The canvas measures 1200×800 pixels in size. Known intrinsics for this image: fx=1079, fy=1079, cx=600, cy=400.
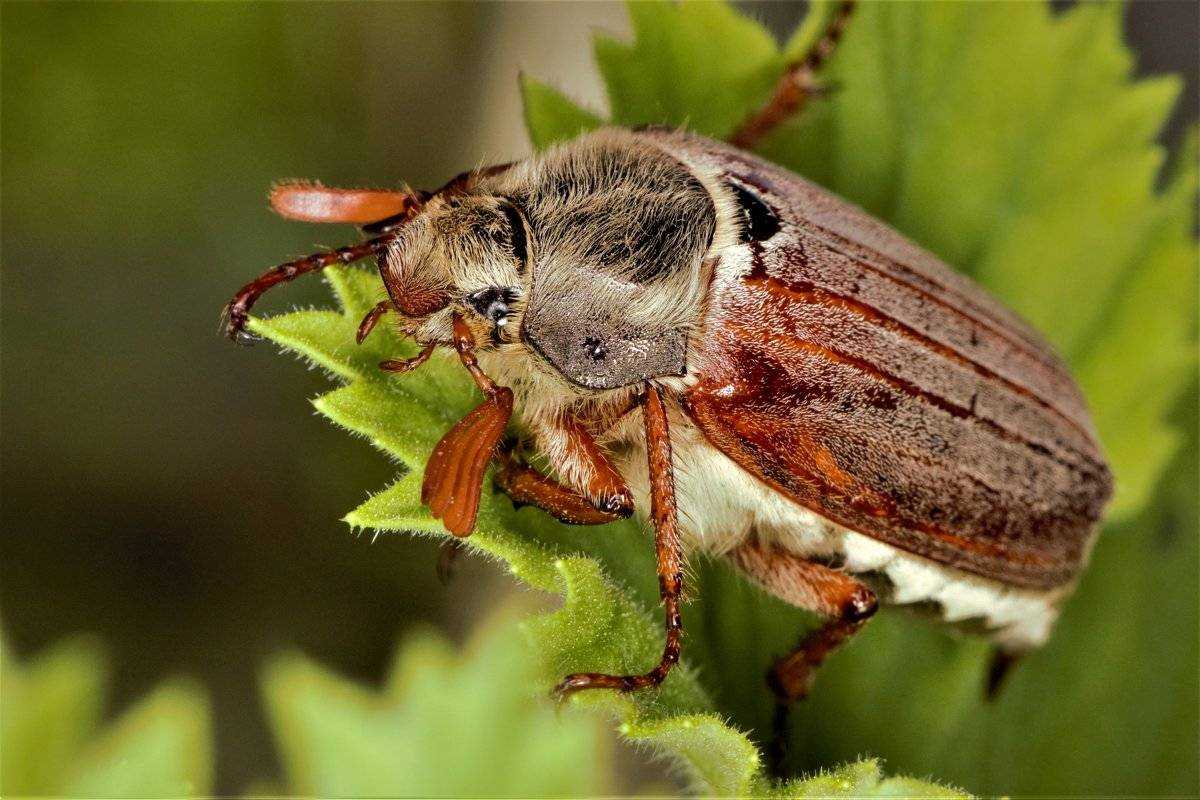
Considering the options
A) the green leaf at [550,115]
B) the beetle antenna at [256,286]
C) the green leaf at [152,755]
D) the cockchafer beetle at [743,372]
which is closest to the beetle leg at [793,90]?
the cockchafer beetle at [743,372]

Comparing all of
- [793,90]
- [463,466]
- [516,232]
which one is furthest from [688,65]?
[463,466]

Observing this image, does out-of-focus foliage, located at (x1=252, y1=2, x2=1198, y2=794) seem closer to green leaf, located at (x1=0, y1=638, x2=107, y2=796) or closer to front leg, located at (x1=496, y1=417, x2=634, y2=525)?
front leg, located at (x1=496, y1=417, x2=634, y2=525)

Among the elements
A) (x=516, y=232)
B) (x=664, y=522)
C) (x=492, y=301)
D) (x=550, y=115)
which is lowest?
(x=664, y=522)

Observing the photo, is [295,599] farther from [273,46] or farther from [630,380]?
[630,380]

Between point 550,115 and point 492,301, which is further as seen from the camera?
point 550,115

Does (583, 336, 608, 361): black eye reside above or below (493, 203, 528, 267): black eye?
below

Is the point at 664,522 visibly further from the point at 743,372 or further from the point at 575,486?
the point at 743,372

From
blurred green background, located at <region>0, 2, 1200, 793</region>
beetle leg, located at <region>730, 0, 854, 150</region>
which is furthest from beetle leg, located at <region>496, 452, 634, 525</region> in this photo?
blurred green background, located at <region>0, 2, 1200, 793</region>
